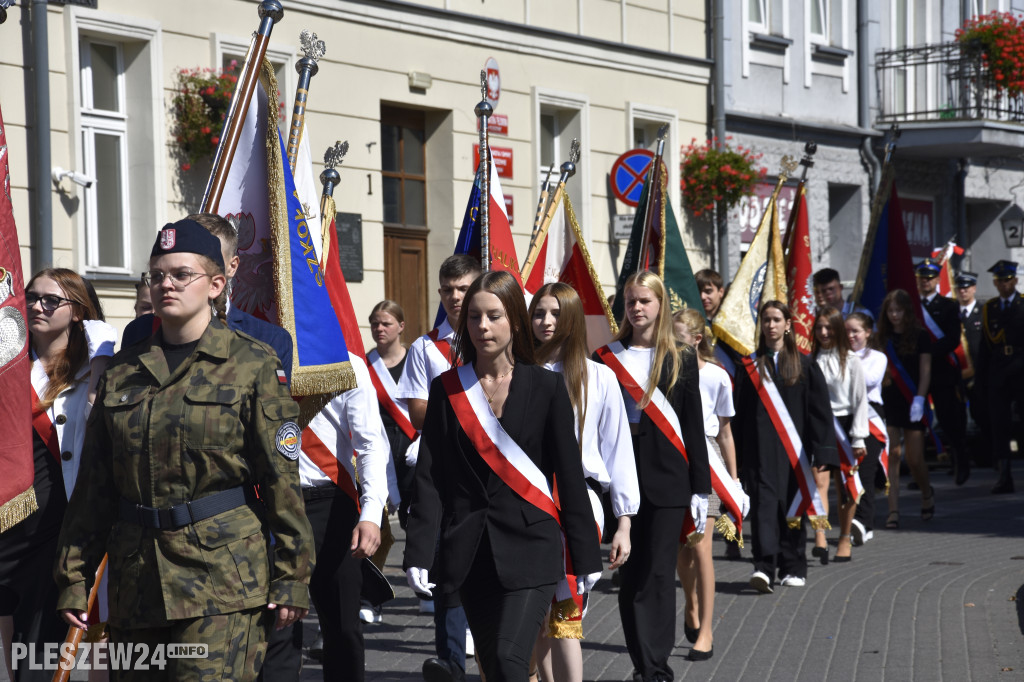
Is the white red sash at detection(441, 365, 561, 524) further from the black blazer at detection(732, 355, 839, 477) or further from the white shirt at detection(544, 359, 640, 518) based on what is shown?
the black blazer at detection(732, 355, 839, 477)

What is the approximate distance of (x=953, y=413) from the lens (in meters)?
14.8

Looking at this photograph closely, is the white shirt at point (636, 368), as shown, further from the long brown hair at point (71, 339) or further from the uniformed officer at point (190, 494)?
the uniformed officer at point (190, 494)

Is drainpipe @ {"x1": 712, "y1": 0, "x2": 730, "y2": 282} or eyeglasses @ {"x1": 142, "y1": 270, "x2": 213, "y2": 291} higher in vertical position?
drainpipe @ {"x1": 712, "y1": 0, "x2": 730, "y2": 282}

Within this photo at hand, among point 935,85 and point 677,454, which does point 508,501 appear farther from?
point 935,85

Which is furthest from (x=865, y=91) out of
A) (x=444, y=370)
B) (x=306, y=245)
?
(x=306, y=245)

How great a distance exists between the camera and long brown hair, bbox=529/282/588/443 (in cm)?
591

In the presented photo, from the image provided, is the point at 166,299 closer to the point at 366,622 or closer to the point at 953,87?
the point at 366,622

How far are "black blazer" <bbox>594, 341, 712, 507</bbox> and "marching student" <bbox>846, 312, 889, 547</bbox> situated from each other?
185 inches

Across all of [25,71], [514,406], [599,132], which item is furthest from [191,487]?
[599,132]

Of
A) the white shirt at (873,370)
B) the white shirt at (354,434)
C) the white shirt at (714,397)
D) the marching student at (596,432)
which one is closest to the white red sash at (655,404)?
the marching student at (596,432)

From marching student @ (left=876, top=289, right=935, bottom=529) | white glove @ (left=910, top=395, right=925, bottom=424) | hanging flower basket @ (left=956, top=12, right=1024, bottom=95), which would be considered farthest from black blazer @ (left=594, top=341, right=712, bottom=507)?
hanging flower basket @ (left=956, top=12, right=1024, bottom=95)

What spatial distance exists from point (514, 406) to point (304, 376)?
887mm

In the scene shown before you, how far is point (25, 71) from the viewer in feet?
41.5

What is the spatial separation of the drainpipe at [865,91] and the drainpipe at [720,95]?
11.5 feet
